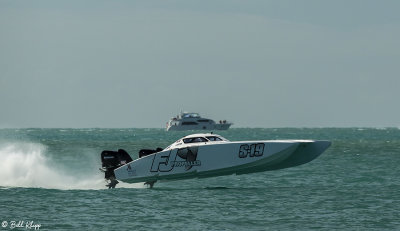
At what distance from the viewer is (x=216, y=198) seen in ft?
91.0

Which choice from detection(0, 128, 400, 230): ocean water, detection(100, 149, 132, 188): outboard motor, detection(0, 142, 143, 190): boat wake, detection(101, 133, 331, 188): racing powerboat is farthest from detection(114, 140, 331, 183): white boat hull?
detection(0, 142, 143, 190): boat wake

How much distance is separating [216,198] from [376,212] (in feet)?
20.3

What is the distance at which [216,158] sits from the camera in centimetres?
2981

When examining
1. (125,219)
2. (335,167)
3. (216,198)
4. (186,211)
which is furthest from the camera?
(335,167)

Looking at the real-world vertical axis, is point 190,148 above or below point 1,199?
above

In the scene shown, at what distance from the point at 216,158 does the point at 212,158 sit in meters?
0.16

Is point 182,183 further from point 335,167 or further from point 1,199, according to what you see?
point 335,167

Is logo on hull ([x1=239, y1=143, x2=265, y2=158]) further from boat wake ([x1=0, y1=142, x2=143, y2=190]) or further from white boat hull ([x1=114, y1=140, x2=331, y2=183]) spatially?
boat wake ([x1=0, y1=142, x2=143, y2=190])

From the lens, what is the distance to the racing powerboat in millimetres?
29828

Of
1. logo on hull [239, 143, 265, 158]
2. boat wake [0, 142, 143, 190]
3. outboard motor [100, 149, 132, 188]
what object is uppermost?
logo on hull [239, 143, 265, 158]

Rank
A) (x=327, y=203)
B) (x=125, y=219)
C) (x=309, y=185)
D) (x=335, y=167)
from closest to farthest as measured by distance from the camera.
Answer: (x=125, y=219)
(x=327, y=203)
(x=309, y=185)
(x=335, y=167)

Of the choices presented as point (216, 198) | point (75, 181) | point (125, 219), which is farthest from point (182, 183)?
point (125, 219)

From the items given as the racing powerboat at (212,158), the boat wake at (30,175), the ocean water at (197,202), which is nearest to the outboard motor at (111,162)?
the racing powerboat at (212,158)

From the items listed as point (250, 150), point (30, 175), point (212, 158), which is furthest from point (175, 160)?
point (30, 175)
